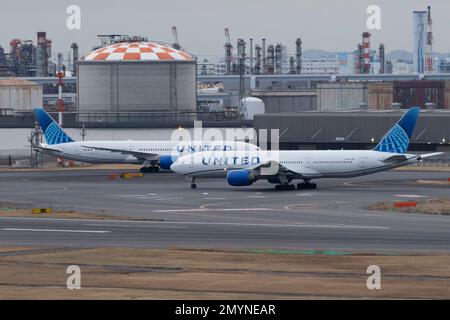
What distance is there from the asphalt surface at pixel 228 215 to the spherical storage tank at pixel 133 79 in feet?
139

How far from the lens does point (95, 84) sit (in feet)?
→ 487

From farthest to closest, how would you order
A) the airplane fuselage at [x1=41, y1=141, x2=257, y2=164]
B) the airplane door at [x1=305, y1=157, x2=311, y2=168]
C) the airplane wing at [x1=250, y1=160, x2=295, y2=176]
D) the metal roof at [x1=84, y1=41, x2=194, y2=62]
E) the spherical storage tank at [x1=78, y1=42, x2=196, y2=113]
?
the metal roof at [x1=84, y1=41, x2=194, y2=62]
the spherical storage tank at [x1=78, y1=42, x2=196, y2=113]
the airplane fuselage at [x1=41, y1=141, x2=257, y2=164]
the airplane door at [x1=305, y1=157, x2=311, y2=168]
the airplane wing at [x1=250, y1=160, x2=295, y2=176]

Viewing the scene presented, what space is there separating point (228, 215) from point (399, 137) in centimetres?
2578

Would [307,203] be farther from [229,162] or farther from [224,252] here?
[224,252]

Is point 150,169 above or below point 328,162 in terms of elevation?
below

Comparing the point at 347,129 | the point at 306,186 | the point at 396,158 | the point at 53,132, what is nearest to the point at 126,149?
the point at 53,132

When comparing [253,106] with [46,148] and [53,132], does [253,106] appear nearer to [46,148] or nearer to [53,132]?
[53,132]

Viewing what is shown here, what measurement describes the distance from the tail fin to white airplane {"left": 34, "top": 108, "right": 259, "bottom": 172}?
1871 centimetres

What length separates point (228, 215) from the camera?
70.2 metres

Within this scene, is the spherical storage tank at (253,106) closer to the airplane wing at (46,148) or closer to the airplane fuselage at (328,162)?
the airplane wing at (46,148)

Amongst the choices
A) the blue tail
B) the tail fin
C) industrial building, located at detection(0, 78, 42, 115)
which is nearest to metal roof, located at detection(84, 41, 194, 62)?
industrial building, located at detection(0, 78, 42, 115)

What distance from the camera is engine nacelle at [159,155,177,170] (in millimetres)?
108000

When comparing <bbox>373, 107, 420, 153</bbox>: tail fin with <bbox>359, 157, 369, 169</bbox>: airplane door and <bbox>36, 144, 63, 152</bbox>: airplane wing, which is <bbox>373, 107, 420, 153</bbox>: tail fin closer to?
<bbox>359, 157, 369, 169</bbox>: airplane door

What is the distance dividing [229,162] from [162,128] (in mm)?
49007
